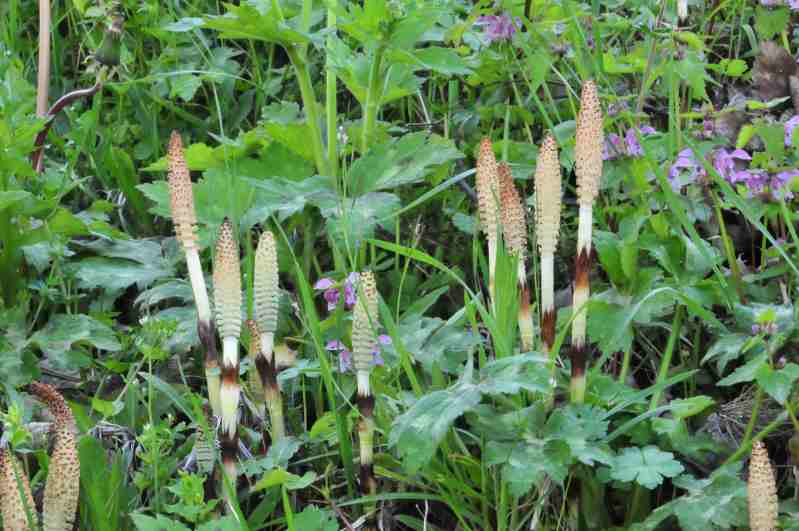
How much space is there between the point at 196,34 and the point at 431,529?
2266 millimetres

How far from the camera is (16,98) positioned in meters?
2.99

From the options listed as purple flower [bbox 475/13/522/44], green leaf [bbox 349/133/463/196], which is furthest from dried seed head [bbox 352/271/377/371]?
purple flower [bbox 475/13/522/44]

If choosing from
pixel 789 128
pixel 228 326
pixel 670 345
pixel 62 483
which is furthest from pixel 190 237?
pixel 789 128

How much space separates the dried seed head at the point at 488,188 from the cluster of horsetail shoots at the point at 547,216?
0.09m

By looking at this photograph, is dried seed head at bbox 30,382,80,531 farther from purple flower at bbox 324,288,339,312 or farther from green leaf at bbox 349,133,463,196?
green leaf at bbox 349,133,463,196

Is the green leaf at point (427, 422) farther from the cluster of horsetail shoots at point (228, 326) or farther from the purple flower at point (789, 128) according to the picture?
the purple flower at point (789, 128)

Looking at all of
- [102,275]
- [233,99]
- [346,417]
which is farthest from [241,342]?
[233,99]

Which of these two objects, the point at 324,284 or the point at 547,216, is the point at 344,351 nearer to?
the point at 324,284

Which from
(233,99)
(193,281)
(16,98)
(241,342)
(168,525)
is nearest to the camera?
(168,525)

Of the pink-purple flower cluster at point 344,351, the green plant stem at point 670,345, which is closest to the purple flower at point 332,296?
the pink-purple flower cluster at point 344,351

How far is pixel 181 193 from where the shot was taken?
6.81 ft

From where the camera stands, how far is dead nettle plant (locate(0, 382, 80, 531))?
1923mm

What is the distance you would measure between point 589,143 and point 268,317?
665 millimetres

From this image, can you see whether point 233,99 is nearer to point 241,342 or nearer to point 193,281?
point 241,342
